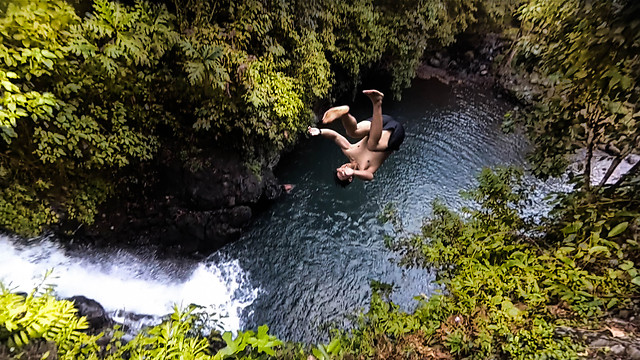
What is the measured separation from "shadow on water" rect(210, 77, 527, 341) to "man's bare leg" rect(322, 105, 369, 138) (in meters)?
0.86

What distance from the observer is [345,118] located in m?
3.12

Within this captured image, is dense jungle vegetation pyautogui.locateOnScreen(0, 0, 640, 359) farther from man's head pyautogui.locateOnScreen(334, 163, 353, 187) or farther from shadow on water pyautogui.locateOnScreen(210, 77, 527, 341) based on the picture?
shadow on water pyautogui.locateOnScreen(210, 77, 527, 341)

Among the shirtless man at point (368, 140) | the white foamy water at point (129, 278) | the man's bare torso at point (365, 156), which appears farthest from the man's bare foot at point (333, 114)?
the white foamy water at point (129, 278)

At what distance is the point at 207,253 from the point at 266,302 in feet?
5.38

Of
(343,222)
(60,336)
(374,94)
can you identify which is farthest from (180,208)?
(374,94)

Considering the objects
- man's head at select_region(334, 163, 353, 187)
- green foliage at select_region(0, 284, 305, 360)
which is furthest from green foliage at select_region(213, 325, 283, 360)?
man's head at select_region(334, 163, 353, 187)

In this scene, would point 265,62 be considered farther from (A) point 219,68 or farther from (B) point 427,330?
(B) point 427,330

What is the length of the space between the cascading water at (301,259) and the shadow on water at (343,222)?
23mm

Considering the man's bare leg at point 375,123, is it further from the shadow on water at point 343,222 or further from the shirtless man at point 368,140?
the shadow on water at point 343,222

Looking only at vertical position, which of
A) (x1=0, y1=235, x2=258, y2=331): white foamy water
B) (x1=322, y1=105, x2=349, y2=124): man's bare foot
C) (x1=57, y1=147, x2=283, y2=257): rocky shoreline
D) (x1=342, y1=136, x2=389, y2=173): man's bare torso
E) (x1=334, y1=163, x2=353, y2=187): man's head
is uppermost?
(x1=322, y1=105, x2=349, y2=124): man's bare foot

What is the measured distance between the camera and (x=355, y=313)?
5879mm

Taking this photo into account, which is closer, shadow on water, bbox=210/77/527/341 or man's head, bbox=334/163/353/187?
man's head, bbox=334/163/353/187

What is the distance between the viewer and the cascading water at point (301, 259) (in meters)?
5.66

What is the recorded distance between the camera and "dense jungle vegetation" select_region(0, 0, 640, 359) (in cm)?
257
